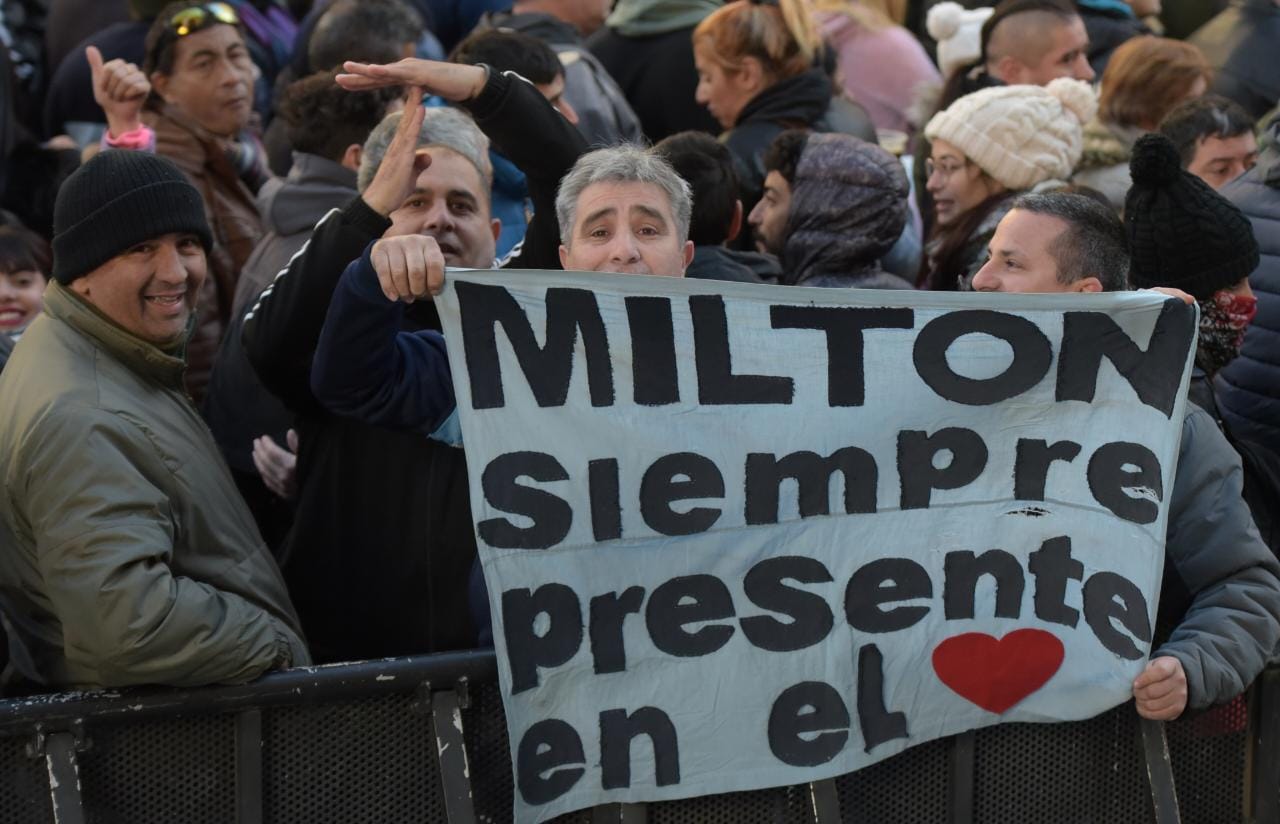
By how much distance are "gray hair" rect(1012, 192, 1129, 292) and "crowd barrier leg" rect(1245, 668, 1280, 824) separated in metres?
1.10

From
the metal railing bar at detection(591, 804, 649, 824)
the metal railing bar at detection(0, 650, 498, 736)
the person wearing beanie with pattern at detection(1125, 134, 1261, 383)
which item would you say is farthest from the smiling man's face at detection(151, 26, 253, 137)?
the metal railing bar at detection(591, 804, 649, 824)

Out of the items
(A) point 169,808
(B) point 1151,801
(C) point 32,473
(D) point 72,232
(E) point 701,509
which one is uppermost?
(D) point 72,232

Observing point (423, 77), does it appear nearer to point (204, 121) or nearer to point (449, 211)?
point (449, 211)

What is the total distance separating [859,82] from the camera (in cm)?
856

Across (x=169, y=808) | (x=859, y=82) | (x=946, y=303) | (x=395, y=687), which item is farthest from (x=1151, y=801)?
(x=859, y=82)

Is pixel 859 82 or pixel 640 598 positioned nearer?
pixel 640 598

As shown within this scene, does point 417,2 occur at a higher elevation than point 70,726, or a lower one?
higher

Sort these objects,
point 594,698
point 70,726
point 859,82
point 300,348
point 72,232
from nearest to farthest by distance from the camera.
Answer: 1. point 70,726
2. point 594,698
3. point 72,232
4. point 300,348
5. point 859,82

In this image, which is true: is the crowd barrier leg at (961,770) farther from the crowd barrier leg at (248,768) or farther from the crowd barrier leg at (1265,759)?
the crowd barrier leg at (248,768)

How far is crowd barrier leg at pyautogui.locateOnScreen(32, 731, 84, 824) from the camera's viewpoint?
349 centimetres

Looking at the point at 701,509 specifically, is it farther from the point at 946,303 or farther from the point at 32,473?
the point at 32,473

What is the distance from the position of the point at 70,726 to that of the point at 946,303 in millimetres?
2055

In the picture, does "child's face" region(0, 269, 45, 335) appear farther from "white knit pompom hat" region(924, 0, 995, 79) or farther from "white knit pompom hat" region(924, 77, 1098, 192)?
"white knit pompom hat" region(924, 0, 995, 79)

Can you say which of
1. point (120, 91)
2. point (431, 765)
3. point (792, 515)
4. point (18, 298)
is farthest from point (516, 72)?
point (431, 765)
